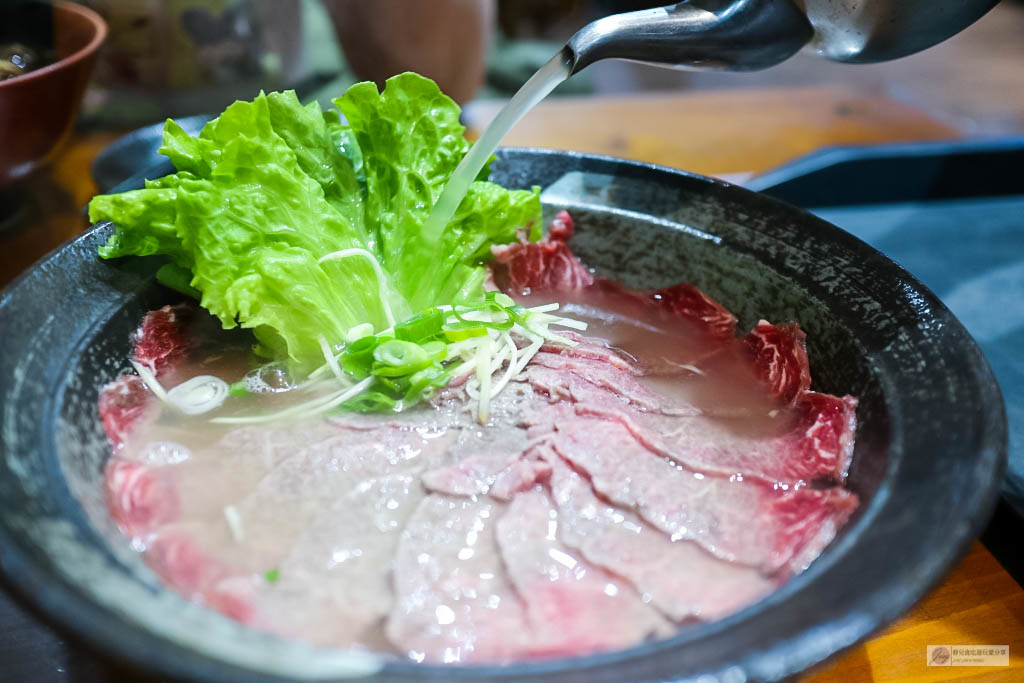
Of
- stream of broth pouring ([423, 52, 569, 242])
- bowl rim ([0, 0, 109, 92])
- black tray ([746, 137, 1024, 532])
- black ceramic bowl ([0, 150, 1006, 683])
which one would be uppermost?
bowl rim ([0, 0, 109, 92])

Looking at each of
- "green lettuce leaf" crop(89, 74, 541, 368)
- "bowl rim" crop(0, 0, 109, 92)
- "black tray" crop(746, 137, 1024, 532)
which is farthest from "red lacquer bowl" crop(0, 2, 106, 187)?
"black tray" crop(746, 137, 1024, 532)

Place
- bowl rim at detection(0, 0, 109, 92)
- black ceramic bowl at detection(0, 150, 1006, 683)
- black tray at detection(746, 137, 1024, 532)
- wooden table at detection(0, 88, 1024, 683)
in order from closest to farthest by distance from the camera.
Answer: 1. black ceramic bowl at detection(0, 150, 1006, 683)
2. wooden table at detection(0, 88, 1024, 683)
3. bowl rim at detection(0, 0, 109, 92)
4. black tray at detection(746, 137, 1024, 532)

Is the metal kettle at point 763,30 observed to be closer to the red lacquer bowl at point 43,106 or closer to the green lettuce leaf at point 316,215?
the green lettuce leaf at point 316,215

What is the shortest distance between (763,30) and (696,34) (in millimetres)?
145

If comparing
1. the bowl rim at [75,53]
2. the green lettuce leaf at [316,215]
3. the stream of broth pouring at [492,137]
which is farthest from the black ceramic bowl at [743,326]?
the bowl rim at [75,53]

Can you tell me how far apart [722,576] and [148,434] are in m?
1.03

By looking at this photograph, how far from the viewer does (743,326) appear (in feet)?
6.04

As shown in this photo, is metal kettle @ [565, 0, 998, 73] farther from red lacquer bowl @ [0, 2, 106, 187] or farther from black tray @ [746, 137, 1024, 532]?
red lacquer bowl @ [0, 2, 106, 187]

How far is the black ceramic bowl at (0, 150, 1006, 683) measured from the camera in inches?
34.0

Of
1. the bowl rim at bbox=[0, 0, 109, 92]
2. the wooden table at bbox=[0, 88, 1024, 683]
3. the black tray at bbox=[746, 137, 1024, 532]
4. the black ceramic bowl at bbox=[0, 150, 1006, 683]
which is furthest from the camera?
the black tray at bbox=[746, 137, 1024, 532]

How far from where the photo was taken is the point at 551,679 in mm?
848

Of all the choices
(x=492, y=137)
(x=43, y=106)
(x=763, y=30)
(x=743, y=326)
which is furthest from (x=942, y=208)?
(x=43, y=106)

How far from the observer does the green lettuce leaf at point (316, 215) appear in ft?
5.00

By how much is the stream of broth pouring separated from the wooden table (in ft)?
3.89
